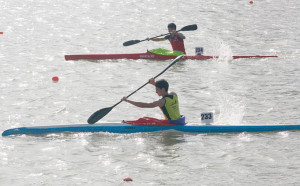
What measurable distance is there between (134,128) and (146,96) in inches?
152

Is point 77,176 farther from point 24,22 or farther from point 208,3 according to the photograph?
point 208,3

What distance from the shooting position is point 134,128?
1288 cm

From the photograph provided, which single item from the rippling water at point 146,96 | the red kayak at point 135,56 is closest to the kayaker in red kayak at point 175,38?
the red kayak at point 135,56

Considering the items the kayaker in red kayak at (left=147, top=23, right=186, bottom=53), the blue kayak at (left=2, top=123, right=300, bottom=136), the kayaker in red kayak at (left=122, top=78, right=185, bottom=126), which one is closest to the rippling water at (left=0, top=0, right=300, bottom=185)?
the blue kayak at (left=2, top=123, right=300, bottom=136)

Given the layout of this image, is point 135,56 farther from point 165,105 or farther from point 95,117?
point 165,105

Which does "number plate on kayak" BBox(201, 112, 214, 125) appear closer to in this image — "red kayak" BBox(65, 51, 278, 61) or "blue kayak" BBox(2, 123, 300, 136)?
"blue kayak" BBox(2, 123, 300, 136)

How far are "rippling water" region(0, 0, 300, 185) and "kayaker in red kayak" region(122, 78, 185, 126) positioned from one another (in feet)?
0.97

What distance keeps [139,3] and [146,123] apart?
1001 inches

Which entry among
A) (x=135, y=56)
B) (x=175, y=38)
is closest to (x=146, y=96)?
(x=175, y=38)

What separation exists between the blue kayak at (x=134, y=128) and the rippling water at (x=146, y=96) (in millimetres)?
123

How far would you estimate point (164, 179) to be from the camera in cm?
1067

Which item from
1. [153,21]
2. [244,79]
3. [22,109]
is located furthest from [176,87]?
[153,21]

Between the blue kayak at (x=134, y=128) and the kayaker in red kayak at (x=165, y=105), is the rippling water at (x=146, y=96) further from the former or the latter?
the kayaker in red kayak at (x=165, y=105)

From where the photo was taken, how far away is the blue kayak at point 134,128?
12.8 meters
